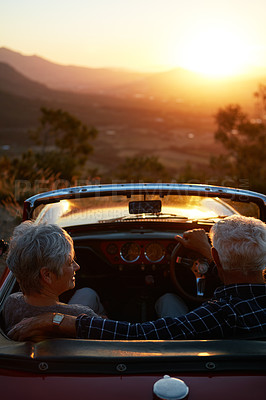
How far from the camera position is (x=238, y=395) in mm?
1699

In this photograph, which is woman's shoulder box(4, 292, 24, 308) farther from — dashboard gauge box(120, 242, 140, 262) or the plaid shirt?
dashboard gauge box(120, 242, 140, 262)

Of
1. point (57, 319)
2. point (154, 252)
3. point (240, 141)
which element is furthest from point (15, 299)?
point (240, 141)

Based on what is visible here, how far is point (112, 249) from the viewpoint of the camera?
4.57 m

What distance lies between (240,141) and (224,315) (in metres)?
39.6

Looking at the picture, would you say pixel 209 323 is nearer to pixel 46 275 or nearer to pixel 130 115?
pixel 46 275

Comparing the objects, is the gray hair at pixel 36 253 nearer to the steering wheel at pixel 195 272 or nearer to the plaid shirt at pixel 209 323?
the plaid shirt at pixel 209 323

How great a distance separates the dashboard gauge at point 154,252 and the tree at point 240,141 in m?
32.5

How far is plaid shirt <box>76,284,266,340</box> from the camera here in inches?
87.7

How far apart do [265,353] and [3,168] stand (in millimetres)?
18425

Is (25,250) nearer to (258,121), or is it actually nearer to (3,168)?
(3,168)

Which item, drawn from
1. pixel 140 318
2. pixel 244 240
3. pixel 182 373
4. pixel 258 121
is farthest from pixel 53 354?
pixel 258 121

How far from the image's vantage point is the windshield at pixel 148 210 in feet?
13.5

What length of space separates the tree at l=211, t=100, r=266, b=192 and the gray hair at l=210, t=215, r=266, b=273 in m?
34.5

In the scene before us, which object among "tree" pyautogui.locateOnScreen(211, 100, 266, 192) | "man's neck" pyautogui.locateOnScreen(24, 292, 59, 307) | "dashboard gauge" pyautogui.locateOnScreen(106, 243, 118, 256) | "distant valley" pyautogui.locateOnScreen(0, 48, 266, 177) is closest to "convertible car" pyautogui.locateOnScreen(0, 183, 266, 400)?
"dashboard gauge" pyautogui.locateOnScreen(106, 243, 118, 256)
